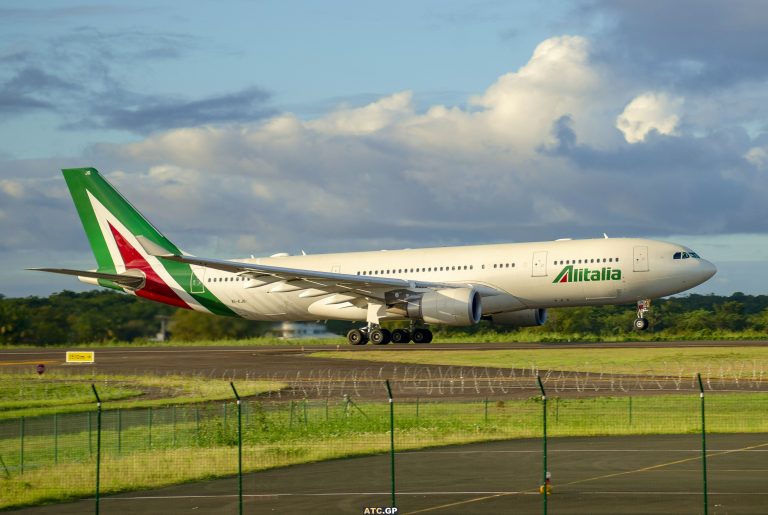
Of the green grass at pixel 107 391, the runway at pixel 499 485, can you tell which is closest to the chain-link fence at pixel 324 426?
the runway at pixel 499 485

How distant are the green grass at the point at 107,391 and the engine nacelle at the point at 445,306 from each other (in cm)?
1218

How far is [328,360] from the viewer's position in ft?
182

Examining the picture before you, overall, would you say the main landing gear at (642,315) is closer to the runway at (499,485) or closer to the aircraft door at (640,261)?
the aircraft door at (640,261)

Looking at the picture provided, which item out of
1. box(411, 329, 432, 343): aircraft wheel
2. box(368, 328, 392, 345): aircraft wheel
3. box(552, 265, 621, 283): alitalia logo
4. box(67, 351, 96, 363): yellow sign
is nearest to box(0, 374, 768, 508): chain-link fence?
box(552, 265, 621, 283): alitalia logo

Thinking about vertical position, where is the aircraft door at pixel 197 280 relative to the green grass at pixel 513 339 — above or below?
above

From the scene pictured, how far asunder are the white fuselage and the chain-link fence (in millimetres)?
11329

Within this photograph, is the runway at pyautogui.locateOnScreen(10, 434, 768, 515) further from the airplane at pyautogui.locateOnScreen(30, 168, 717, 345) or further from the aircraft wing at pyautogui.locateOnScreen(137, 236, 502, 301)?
the aircraft wing at pyautogui.locateOnScreen(137, 236, 502, 301)

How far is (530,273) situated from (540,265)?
0.65m

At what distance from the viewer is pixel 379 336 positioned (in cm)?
5941

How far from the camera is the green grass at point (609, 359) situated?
4797 centimetres

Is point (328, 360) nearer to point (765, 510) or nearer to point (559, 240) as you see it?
point (559, 240)

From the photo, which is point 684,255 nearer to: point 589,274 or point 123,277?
point 589,274

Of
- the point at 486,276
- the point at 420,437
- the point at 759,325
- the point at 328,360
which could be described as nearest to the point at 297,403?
the point at 420,437

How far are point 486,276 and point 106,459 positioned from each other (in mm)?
32414
